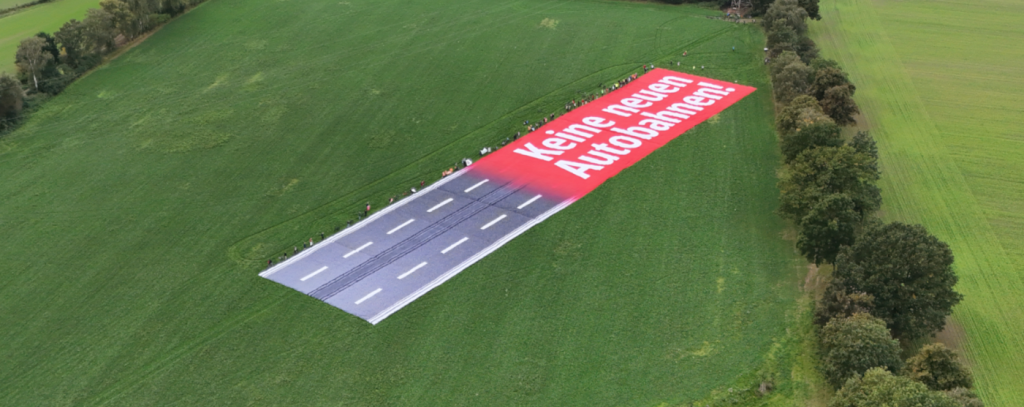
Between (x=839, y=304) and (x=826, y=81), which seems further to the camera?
(x=826, y=81)

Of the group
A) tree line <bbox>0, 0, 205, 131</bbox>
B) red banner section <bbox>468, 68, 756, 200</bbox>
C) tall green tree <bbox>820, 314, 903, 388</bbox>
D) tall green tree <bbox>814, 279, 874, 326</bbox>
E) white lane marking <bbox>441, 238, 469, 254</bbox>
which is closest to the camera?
tall green tree <bbox>820, 314, 903, 388</bbox>

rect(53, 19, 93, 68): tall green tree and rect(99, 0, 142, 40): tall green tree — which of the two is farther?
rect(99, 0, 142, 40): tall green tree

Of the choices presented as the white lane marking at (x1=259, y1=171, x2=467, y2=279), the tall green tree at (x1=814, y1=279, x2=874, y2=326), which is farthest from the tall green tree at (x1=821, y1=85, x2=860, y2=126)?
the white lane marking at (x1=259, y1=171, x2=467, y2=279)

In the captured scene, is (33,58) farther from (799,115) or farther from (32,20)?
(799,115)

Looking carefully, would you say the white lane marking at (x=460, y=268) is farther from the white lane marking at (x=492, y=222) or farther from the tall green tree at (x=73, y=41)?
the tall green tree at (x=73, y=41)

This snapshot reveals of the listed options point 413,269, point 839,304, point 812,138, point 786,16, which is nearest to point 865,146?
point 812,138

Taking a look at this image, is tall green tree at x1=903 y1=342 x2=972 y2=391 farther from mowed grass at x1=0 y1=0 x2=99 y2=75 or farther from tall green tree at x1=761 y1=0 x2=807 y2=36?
mowed grass at x1=0 y1=0 x2=99 y2=75
